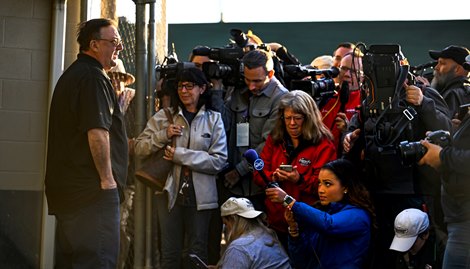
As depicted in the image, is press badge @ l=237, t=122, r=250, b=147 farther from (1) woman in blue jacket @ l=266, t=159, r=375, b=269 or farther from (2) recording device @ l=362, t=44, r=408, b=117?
(2) recording device @ l=362, t=44, r=408, b=117

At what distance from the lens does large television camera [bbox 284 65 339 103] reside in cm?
764

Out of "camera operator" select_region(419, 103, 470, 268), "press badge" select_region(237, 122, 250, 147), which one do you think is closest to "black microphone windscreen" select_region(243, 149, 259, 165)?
"press badge" select_region(237, 122, 250, 147)

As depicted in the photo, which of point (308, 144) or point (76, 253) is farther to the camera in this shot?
point (308, 144)

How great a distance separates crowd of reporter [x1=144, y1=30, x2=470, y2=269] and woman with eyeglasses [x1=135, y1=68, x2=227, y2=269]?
8 centimetres

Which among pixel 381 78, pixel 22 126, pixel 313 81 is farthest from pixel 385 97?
pixel 22 126

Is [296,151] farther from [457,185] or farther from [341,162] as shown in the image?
[457,185]

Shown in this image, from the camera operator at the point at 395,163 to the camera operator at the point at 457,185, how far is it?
3.21 ft

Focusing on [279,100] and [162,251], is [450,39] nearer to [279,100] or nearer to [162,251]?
[279,100]

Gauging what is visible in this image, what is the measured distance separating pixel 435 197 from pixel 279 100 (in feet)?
4.63

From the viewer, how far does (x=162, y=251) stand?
24.3 feet

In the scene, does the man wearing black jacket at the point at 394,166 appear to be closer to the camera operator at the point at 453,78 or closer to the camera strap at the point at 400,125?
the camera strap at the point at 400,125

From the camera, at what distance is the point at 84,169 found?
600 centimetres

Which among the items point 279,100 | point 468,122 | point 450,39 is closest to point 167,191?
point 279,100

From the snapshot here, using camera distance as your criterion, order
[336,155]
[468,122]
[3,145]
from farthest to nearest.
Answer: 1. [3,145]
2. [336,155]
3. [468,122]
